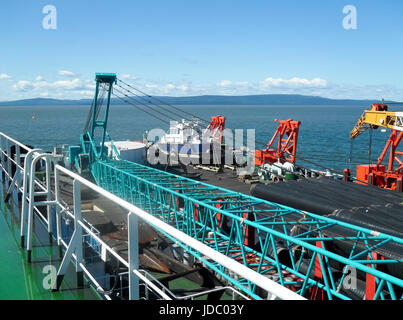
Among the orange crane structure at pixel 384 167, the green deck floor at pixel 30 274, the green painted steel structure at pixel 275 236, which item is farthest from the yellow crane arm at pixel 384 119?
the green deck floor at pixel 30 274

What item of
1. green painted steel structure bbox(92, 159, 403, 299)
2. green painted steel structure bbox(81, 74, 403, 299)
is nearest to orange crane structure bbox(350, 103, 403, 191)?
green painted steel structure bbox(92, 159, 403, 299)

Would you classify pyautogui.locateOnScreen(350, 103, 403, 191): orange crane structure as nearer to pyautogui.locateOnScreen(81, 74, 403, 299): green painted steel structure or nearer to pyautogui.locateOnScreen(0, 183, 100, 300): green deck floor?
pyautogui.locateOnScreen(81, 74, 403, 299): green painted steel structure

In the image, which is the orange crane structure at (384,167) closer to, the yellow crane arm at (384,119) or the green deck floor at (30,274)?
the yellow crane arm at (384,119)

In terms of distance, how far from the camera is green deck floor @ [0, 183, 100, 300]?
5.24 m

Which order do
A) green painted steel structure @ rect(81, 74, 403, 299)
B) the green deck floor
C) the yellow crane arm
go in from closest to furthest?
the green deck floor, green painted steel structure @ rect(81, 74, 403, 299), the yellow crane arm

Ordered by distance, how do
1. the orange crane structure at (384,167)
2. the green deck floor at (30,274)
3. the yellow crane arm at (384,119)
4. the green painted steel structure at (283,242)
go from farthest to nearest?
the orange crane structure at (384,167) → the yellow crane arm at (384,119) → the green painted steel structure at (283,242) → the green deck floor at (30,274)

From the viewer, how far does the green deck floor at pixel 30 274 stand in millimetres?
5238

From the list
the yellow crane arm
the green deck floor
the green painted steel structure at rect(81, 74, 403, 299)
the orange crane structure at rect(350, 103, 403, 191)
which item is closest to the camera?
the green deck floor

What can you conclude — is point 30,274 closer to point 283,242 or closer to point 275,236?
point 275,236

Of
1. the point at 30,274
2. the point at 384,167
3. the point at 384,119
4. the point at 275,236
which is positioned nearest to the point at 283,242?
the point at 275,236

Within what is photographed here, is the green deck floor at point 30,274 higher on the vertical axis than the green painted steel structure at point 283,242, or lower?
higher

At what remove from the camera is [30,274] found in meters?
5.83
